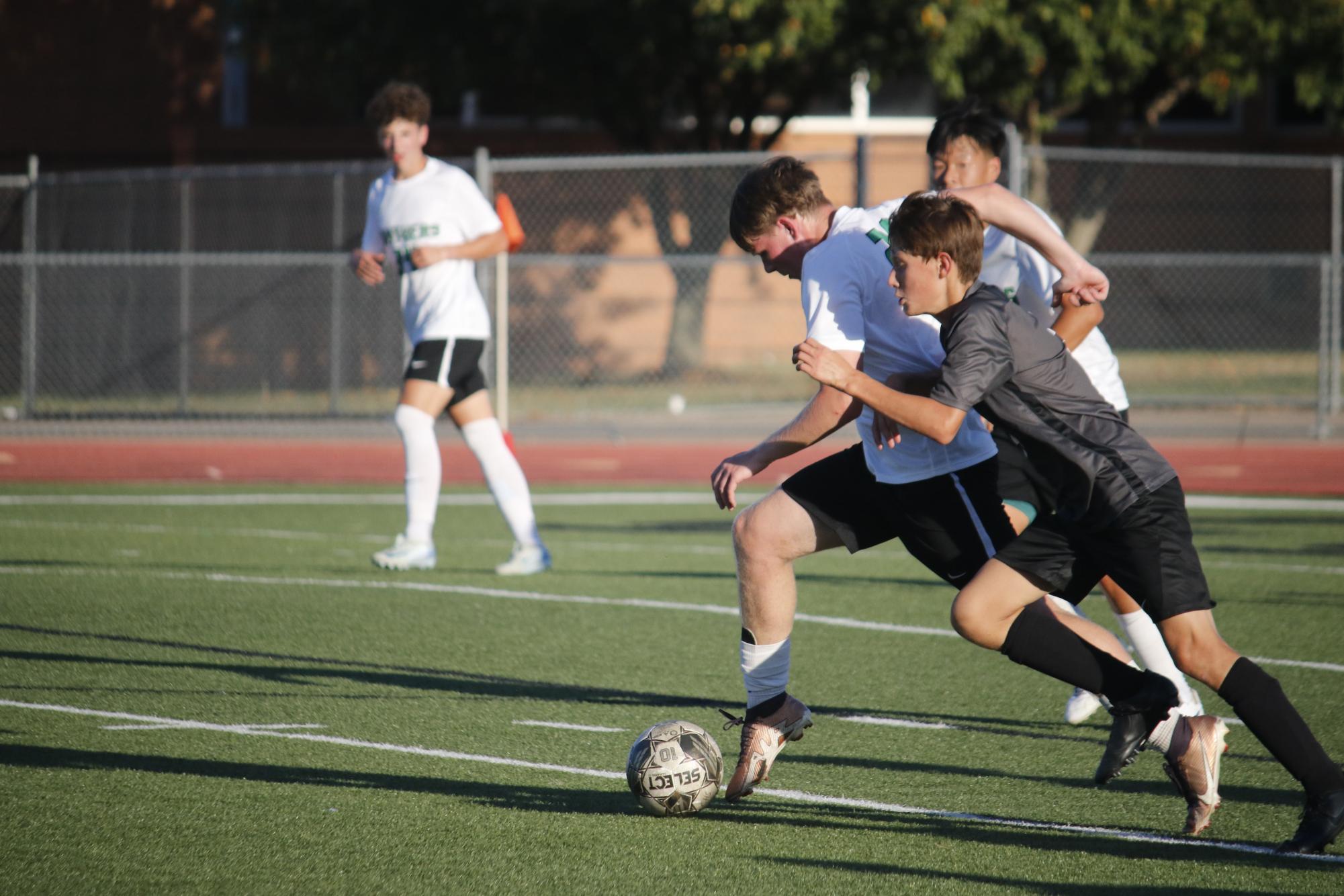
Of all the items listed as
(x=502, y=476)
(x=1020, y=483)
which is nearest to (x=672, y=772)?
(x=1020, y=483)

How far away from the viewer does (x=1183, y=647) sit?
168 inches

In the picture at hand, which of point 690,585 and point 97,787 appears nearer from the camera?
point 97,787

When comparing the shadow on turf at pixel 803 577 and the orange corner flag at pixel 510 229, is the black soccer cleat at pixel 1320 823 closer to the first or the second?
the shadow on turf at pixel 803 577

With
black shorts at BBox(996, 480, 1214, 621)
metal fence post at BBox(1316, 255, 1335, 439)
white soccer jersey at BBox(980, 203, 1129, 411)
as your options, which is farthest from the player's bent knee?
metal fence post at BBox(1316, 255, 1335, 439)

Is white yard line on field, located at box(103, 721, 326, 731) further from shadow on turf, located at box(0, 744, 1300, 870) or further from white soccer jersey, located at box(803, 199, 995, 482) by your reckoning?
white soccer jersey, located at box(803, 199, 995, 482)

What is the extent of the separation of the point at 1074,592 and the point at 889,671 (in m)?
1.98

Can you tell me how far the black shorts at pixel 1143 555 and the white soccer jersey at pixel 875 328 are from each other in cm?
39

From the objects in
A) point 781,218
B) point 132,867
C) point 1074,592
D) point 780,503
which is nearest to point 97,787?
point 132,867

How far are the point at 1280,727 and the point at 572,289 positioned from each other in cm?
2034

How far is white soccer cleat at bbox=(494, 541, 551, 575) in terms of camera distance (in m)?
8.95

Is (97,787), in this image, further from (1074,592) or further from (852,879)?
(1074,592)

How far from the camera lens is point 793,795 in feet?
15.6

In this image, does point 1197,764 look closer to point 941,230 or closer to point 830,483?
point 830,483

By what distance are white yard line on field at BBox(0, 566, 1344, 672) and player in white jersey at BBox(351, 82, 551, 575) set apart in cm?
44
